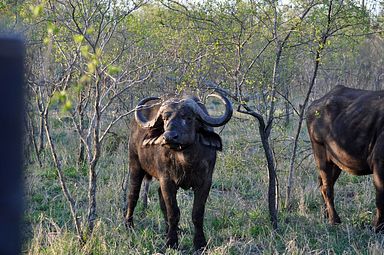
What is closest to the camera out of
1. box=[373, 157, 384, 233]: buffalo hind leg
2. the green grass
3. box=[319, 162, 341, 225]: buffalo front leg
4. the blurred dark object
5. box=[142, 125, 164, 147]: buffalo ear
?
the blurred dark object

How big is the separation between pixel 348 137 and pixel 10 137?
627 cm

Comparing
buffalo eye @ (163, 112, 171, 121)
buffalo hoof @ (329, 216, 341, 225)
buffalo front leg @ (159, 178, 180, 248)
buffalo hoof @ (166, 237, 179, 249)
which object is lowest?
buffalo hoof @ (166, 237, 179, 249)

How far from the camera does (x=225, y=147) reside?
32.4 ft

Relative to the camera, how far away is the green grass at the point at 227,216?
5.33 m

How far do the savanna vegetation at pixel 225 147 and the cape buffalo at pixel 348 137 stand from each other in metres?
0.32

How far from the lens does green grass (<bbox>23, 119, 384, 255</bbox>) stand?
17.5 ft

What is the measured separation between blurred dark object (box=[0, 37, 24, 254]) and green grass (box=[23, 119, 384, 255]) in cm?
376

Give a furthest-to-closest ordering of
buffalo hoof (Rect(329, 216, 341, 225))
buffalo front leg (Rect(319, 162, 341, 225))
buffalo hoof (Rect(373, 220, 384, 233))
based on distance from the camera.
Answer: buffalo front leg (Rect(319, 162, 341, 225)), buffalo hoof (Rect(329, 216, 341, 225)), buffalo hoof (Rect(373, 220, 384, 233))

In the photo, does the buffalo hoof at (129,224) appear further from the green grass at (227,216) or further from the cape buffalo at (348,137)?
the cape buffalo at (348,137)

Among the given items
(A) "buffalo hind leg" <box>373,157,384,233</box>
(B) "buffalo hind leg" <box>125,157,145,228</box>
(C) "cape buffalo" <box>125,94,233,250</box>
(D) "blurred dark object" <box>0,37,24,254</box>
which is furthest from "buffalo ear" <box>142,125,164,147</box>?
(D) "blurred dark object" <box>0,37,24,254</box>

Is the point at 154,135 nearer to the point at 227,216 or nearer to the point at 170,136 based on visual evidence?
the point at 170,136

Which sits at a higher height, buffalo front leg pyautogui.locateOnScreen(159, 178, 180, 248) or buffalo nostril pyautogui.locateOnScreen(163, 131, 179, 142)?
buffalo nostril pyautogui.locateOnScreen(163, 131, 179, 142)

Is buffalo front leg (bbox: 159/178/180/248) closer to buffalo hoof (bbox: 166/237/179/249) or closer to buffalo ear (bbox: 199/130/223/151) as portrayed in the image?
buffalo hoof (bbox: 166/237/179/249)

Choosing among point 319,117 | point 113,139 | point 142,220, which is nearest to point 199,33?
point 319,117
